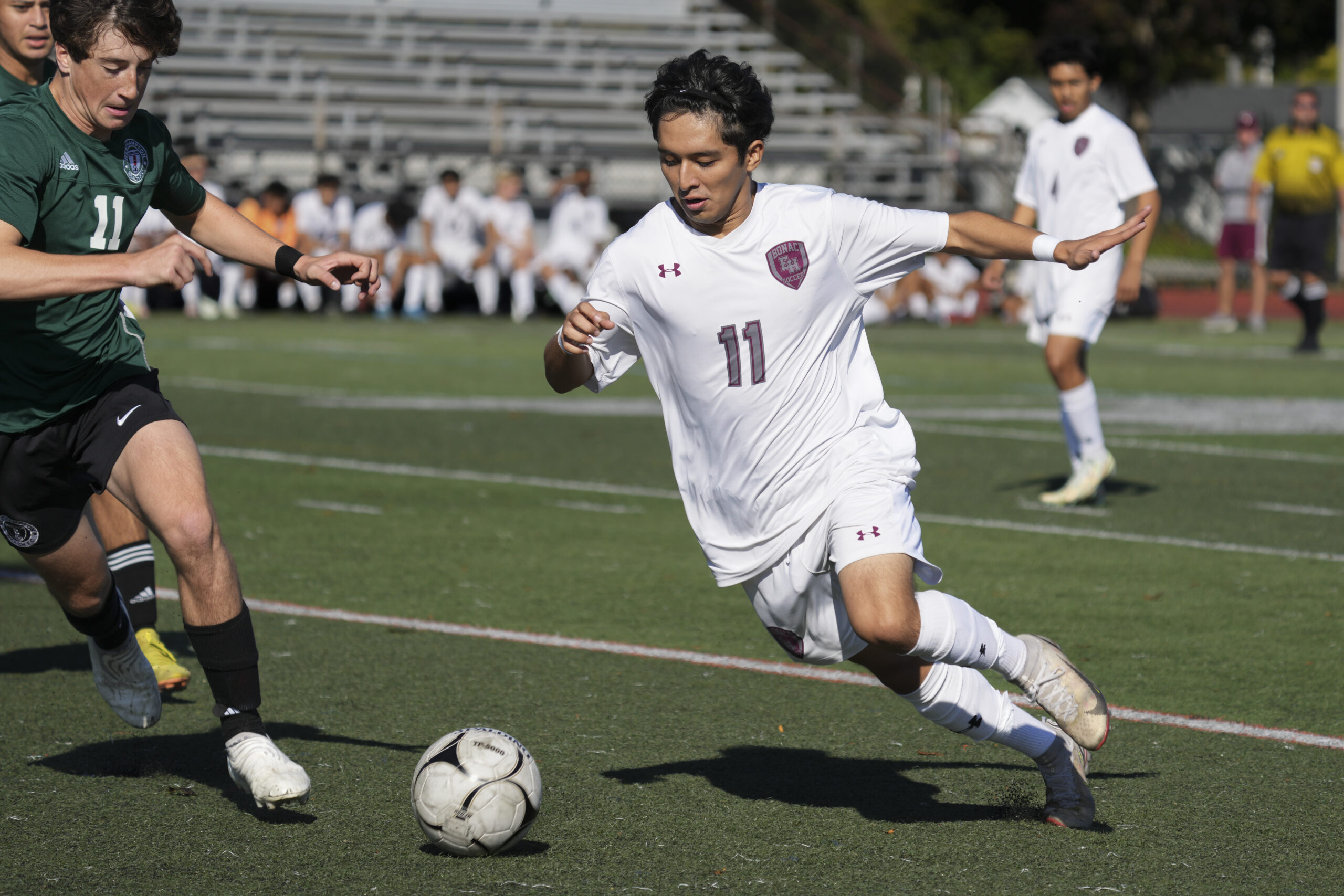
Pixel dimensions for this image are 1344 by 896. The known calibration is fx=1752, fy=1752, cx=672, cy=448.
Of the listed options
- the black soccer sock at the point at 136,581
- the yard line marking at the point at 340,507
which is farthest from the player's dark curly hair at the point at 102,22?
the yard line marking at the point at 340,507

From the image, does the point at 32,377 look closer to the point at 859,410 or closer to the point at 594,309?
the point at 594,309

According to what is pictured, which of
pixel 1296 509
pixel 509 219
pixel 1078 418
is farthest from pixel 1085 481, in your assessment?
pixel 509 219

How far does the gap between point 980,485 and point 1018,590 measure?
294cm

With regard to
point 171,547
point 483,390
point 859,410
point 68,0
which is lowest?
point 483,390

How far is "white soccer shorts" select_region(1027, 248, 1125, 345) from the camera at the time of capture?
30.6ft

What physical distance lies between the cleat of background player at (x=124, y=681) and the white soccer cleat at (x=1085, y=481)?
5.82 metres

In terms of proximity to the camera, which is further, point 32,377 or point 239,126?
point 239,126

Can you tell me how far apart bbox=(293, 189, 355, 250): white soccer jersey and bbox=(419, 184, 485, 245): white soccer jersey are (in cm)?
131

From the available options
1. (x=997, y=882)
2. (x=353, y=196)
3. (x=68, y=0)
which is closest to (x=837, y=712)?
(x=997, y=882)

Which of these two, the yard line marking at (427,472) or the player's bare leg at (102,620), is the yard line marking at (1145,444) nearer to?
the yard line marking at (427,472)

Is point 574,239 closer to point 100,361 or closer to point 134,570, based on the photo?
point 134,570

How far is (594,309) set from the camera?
14.3 ft

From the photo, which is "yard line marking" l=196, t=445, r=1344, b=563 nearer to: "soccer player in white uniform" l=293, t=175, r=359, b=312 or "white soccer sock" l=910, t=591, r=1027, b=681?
"white soccer sock" l=910, t=591, r=1027, b=681

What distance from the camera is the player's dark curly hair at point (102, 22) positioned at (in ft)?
14.5
